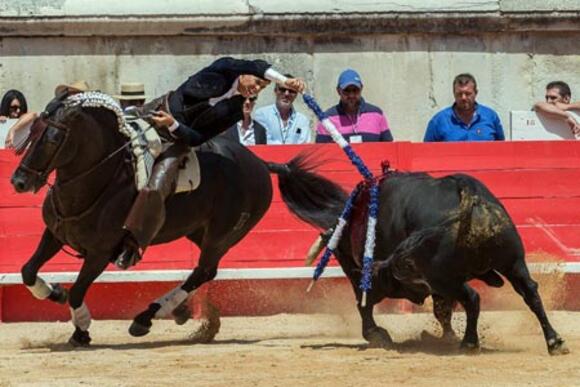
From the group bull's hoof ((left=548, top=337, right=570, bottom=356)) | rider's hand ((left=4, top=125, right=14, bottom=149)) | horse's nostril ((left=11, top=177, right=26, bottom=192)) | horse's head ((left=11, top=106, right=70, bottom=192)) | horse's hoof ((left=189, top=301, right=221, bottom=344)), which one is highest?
horse's head ((left=11, top=106, right=70, bottom=192))

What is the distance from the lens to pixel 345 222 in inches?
381

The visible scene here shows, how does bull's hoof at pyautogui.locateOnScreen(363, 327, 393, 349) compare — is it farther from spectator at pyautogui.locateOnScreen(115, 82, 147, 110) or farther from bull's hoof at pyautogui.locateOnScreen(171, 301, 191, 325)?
spectator at pyautogui.locateOnScreen(115, 82, 147, 110)

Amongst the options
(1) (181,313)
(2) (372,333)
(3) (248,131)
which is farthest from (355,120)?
(2) (372,333)

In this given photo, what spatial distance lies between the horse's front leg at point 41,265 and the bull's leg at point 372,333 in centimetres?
194

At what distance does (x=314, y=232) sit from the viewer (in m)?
11.6

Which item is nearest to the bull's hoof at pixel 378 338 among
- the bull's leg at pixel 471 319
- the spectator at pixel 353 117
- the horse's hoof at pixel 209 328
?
the bull's leg at pixel 471 319

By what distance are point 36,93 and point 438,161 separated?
13.1ft

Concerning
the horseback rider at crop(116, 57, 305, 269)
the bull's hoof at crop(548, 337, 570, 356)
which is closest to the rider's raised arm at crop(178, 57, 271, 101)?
the horseback rider at crop(116, 57, 305, 269)

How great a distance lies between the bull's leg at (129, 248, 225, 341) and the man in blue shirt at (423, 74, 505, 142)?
217 centimetres

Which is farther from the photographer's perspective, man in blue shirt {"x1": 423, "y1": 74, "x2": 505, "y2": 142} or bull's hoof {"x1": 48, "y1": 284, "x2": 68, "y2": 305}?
man in blue shirt {"x1": 423, "y1": 74, "x2": 505, "y2": 142}

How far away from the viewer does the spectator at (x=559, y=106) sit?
12012mm

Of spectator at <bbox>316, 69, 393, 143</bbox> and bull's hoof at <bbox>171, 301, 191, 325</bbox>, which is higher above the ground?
spectator at <bbox>316, 69, 393, 143</bbox>

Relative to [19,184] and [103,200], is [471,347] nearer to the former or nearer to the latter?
[103,200]

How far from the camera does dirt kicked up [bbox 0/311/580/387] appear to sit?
7.84m
